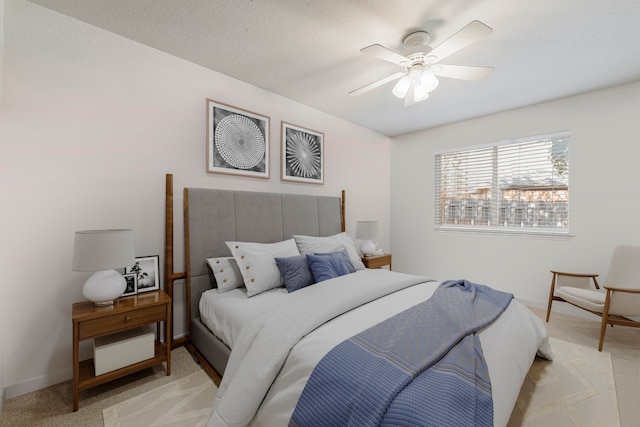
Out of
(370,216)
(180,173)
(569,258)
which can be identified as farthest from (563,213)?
(180,173)

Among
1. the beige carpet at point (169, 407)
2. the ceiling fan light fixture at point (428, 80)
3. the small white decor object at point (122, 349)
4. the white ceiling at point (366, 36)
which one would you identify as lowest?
the beige carpet at point (169, 407)

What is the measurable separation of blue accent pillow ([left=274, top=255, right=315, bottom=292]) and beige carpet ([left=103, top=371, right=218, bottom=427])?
2.87 ft

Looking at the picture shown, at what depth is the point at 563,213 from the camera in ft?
10.7

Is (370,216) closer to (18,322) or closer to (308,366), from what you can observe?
(308,366)

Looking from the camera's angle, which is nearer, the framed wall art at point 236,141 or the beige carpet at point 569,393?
the beige carpet at point 569,393

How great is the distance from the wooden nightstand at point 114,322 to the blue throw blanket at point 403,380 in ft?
4.35

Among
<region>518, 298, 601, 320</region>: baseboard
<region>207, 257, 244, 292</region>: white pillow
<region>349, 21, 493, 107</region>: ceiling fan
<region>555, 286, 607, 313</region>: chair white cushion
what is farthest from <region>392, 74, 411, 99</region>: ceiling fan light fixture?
<region>518, 298, 601, 320</region>: baseboard

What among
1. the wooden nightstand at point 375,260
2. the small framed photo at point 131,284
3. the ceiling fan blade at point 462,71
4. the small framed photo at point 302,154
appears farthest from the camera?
the wooden nightstand at point 375,260

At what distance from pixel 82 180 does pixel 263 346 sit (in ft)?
5.90

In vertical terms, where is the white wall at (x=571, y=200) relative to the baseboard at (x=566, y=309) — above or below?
above

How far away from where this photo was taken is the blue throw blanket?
3.10ft

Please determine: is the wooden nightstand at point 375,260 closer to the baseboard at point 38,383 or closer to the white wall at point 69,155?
the white wall at point 69,155

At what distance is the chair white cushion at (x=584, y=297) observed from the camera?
2469 mm

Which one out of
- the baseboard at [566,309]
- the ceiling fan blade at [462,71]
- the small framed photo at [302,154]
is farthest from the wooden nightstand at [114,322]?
the baseboard at [566,309]
